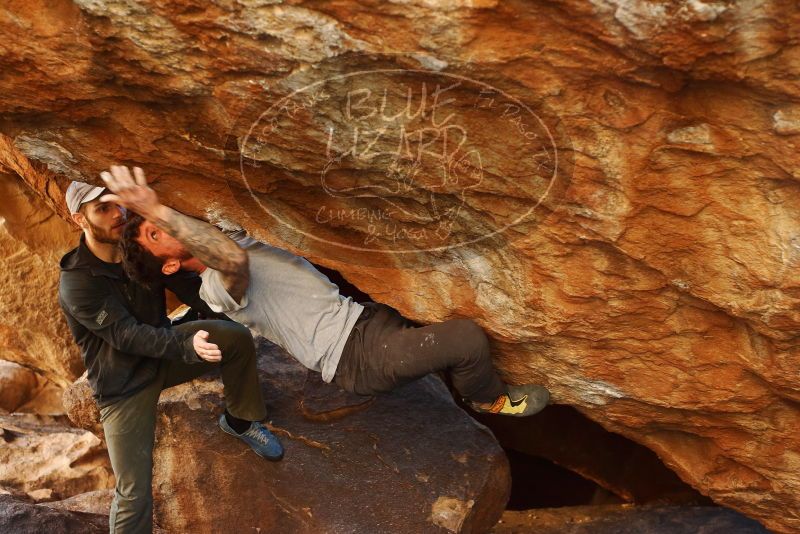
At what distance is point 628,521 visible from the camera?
473 cm

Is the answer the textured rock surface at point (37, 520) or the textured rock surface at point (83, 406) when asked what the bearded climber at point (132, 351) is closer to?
the textured rock surface at point (37, 520)

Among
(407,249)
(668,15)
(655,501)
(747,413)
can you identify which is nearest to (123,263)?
(407,249)

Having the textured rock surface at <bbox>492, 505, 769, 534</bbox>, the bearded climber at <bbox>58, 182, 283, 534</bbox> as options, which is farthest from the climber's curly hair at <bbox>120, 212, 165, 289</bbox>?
the textured rock surface at <bbox>492, 505, 769, 534</bbox>

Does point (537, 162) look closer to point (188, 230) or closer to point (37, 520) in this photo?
point (188, 230)

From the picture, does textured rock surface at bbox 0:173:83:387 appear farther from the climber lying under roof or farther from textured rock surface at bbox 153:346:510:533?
the climber lying under roof

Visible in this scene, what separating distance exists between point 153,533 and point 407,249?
222cm

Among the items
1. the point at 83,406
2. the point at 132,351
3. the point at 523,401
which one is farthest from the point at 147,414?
the point at 523,401

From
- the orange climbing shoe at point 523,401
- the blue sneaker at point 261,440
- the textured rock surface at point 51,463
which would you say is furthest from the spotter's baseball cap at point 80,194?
the textured rock surface at point 51,463

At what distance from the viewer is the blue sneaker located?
15.0ft

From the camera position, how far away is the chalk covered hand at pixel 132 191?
10.3ft

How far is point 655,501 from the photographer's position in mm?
5457

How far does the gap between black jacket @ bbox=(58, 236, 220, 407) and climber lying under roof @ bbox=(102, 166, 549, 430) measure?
0.17 metres

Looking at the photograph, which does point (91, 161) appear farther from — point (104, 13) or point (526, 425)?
Answer: point (526, 425)

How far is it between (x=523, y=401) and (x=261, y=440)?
4.67 feet
